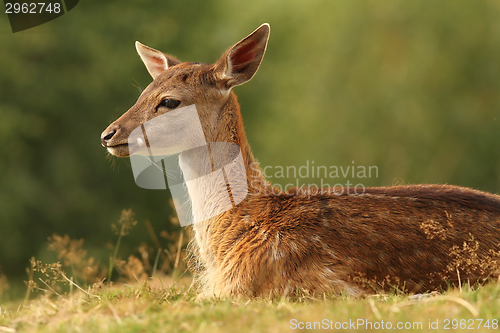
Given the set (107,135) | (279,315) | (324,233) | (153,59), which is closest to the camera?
(279,315)

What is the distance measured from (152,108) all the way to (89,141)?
26.7 feet

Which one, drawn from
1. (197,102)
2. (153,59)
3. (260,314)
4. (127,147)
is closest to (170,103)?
(197,102)

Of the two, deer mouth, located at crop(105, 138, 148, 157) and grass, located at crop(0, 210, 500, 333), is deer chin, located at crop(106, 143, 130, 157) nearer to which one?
deer mouth, located at crop(105, 138, 148, 157)

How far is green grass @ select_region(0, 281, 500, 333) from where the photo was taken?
245 cm

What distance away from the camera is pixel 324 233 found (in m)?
3.56

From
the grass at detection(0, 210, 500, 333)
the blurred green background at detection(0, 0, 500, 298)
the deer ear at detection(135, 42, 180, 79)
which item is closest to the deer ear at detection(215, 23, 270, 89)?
the deer ear at detection(135, 42, 180, 79)

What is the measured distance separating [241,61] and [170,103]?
702 mm

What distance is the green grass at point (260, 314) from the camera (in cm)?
245

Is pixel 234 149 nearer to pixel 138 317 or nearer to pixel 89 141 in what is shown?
pixel 138 317

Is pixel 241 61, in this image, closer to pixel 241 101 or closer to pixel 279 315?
pixel 279 315

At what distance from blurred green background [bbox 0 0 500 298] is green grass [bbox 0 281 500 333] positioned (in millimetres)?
7851

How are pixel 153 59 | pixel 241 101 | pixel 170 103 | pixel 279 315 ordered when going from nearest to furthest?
pixel 279 315, pixel 170 103, pixel 153 59, pixel 241 101

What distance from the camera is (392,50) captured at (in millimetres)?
11344

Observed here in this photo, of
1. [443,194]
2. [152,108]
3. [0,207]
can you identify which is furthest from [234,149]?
[0,207]
